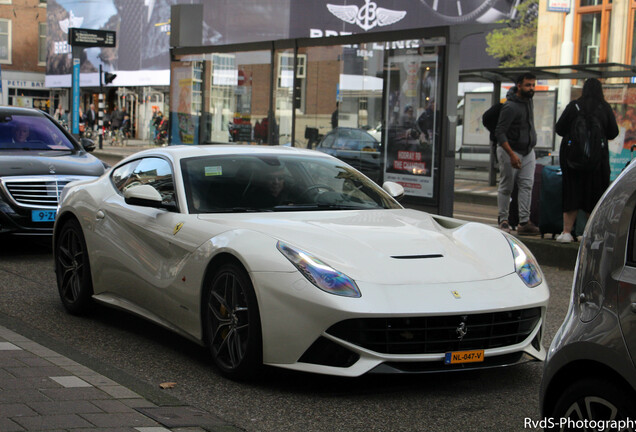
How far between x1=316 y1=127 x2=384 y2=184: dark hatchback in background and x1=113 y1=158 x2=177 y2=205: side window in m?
5.91

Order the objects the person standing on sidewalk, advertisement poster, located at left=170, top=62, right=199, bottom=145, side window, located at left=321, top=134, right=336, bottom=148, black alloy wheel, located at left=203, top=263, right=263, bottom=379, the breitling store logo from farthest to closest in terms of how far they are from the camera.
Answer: the breitling store logo < advertisement poster, located at left=170, top=62, right=199, bottom=145 < side window, located at left=321, top=134, right=336, bottom=148 < the person standing on sidewalk < black alloy wheel, located at left=203, top=263, right=263, bottom=379

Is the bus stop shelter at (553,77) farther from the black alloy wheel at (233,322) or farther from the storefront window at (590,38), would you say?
the black alloy wheel at (233,322)

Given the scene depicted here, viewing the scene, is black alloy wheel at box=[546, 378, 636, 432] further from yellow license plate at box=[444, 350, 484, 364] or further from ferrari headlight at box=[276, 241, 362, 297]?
ferrari headlight at box=[276, 241, 362, 297]

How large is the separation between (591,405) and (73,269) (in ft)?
15.7

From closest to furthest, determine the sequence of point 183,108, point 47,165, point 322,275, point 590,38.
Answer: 1. point 322,275
2. point 47,165
3. point 183,108
4. point 590,38

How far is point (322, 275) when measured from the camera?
4719mm

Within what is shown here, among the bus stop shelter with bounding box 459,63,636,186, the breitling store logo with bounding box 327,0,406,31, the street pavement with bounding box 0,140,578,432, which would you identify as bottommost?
the street pavement with bounding box 0,140,578,432

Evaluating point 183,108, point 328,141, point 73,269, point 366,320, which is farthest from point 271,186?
point 183,108

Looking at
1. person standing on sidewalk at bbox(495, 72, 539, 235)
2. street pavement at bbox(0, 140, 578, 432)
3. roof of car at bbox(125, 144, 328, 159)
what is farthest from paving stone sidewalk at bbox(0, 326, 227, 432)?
person standing on sidewalk at bbox(495, 72, 539, 235)

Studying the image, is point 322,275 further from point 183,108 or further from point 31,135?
point 183,108

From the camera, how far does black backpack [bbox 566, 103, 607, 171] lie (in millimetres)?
10016

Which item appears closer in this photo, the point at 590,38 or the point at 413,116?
the point at 413,116

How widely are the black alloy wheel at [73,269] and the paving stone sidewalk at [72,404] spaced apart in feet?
5.37

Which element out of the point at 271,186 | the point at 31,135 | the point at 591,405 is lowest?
the point at 591,405
